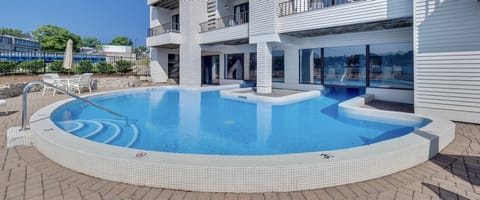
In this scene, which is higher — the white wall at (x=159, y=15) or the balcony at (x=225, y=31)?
the white wall at (x=159, y=15)

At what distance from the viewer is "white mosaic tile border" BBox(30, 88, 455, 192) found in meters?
2.77

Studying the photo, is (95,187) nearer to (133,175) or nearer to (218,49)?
(133,175)

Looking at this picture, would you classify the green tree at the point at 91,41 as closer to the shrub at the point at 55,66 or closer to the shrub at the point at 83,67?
the shrub at the point at 83,67

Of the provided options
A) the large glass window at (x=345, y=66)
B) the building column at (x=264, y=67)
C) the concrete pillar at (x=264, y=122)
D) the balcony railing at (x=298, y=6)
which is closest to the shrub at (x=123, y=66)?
the building column at (x=264, y=67)

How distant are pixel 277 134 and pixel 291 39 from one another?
328 inches

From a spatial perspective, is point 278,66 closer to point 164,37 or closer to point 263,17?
point 263,17

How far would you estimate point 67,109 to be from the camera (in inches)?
348

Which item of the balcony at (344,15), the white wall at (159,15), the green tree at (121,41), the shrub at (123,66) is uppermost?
the green tree at (121,41)

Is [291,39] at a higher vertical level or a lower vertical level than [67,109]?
higher

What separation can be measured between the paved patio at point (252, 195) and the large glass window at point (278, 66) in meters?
12.1

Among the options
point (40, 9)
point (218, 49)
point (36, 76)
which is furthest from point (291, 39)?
point (40, 9)

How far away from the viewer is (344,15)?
977cm

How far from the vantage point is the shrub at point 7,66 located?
13724mm

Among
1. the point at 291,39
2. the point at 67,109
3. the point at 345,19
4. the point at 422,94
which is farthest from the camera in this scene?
the point at 291,39
